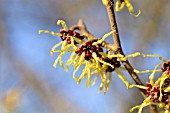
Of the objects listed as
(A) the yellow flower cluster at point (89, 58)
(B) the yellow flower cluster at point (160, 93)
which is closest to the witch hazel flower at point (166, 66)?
(B) the yellow flower cluster at point (160, 93)

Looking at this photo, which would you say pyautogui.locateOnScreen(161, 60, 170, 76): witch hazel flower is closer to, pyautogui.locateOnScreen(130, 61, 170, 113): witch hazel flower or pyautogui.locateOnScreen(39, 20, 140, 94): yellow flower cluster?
pyautogui.locateOnScreen(130, 61, 170, 113): witch hazel flower

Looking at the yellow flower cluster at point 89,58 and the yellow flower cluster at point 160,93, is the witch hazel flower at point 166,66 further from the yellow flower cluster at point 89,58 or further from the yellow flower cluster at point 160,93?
the yellow flower cluster at point 89,58

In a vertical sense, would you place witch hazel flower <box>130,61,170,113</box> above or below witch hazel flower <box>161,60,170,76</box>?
below

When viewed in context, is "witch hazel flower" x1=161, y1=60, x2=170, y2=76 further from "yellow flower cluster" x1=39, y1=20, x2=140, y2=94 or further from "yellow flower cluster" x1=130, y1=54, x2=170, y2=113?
"yellow flower cluster" x1=39, y1=20, x2=140, y2=94

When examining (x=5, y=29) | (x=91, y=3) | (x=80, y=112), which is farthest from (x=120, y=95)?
(x=5, y=29)

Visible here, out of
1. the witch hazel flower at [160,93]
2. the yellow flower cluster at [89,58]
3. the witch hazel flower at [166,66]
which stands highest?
the yellow flower cluster at [89,58]

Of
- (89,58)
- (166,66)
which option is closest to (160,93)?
(166,66)

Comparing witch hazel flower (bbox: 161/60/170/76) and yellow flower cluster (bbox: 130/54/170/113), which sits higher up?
witch hazel flower (bbox: 161/60/170/76)

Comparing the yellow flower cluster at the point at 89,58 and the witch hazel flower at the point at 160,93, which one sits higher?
the yellow flower cluster at the point at 89,58

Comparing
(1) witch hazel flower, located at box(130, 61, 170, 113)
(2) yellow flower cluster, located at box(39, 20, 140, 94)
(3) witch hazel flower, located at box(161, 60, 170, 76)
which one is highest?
(2) yellow flower cluster, located at box(39, 20, 140, 94)

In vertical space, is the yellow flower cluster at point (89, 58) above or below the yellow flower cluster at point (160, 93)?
above

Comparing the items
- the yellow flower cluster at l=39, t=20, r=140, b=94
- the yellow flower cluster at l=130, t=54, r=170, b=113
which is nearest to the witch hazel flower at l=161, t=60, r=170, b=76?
the yellow flower cluster at l=130, t=54, r=170, b=113
